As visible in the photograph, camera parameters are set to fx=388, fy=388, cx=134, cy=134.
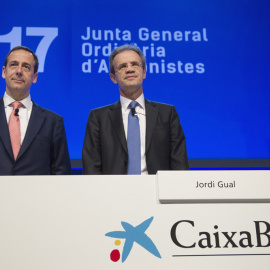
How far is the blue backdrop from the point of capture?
286 cm

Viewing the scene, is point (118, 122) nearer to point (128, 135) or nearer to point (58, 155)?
point (128, 135)

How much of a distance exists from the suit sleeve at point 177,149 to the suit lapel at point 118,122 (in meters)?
0.25

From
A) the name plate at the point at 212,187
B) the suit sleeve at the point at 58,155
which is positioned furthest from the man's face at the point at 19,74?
the name plate at the point at 212,187

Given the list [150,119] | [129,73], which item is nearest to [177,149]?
[150,119]

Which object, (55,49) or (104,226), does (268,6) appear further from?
(104,226)

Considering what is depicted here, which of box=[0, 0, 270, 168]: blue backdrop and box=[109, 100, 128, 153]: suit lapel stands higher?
box=[0, 0, 270, 168]: blue backdrop

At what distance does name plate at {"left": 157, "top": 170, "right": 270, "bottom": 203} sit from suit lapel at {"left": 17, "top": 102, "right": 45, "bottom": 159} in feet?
3.57

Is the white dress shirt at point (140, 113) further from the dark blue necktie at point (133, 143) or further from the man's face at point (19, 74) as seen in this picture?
the man's face at point (19, 74)

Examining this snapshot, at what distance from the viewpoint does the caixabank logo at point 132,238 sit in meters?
0.98

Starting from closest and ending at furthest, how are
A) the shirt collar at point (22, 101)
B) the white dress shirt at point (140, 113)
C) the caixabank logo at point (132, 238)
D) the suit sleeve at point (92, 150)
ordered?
the caixabank logo at point (132, 238) < the suit sleeve at point (92, 150) < the white dress shirt at point (140, 113) < the shirt collar at point (22, 101)

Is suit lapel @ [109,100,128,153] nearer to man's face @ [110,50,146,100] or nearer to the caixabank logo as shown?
man's face @ [110,50,146,100]

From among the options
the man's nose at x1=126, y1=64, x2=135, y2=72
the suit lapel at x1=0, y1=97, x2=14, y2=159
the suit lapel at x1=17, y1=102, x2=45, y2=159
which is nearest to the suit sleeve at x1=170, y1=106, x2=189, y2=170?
the man's nose at x1=126, y1=64, x2=135, y2=72

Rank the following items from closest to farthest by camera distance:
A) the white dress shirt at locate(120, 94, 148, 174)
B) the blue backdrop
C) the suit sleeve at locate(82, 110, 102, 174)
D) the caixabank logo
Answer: the caixabank logo, the suit sleeve at locate(82, 110, 102, 174), the white dress shirt at locate(120, 94, 148, 174), the blue backdrop

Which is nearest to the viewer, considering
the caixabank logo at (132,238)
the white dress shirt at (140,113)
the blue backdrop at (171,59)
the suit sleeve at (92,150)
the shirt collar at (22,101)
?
the caixabank logo at (132,238)
